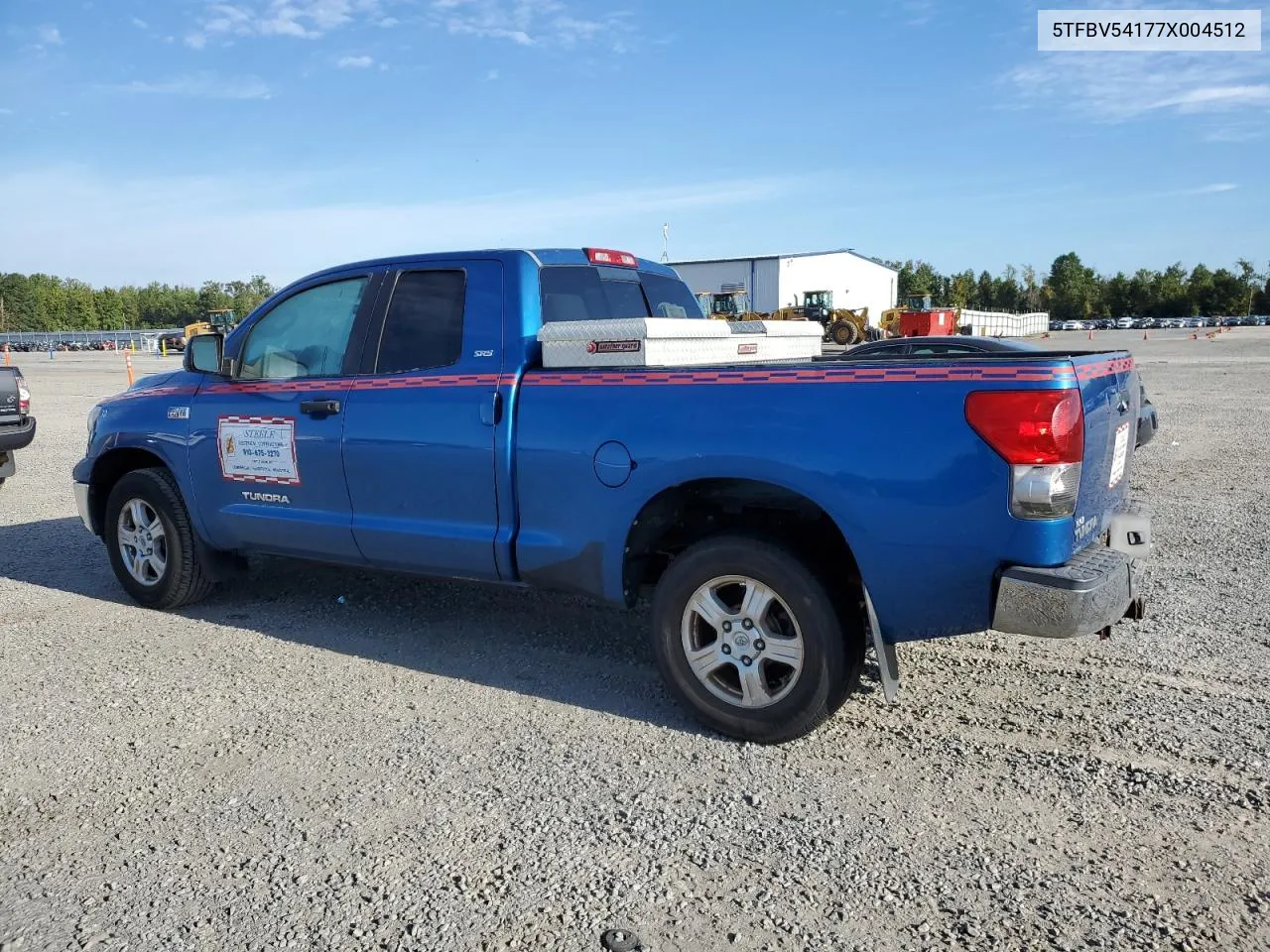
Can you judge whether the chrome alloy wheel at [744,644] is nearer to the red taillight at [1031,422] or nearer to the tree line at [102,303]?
the red taillight at [1031,422]

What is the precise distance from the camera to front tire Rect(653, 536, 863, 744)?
3.64 m

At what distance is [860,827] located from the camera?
321 centimetres

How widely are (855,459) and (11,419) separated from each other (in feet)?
31.2

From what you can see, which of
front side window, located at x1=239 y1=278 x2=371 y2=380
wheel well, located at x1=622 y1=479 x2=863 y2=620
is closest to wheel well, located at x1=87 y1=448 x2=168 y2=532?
front side window, located at x1=239 y1=278 x2=371 y2=380

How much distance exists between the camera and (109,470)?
240 inches

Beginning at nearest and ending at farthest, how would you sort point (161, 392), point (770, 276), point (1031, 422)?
point (1031, 422) → point (161, 392) → point (770, 276)

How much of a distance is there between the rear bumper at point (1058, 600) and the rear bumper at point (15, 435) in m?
9.79

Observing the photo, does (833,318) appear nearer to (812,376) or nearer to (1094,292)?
(812,376)

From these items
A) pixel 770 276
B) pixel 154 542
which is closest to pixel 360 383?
pixel 154 542

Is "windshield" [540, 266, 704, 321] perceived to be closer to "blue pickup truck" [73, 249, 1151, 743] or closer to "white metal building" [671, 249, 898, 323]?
"blue pickup truck" [73, 249, 1151, 743]

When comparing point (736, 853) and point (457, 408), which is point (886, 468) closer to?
point (736, 853)

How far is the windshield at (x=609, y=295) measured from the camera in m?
4.73

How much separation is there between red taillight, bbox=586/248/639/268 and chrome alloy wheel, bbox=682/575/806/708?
202 centimetres

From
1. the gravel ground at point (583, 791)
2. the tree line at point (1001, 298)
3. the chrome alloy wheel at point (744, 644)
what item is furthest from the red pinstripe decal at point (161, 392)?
the tree line at point (1001, 298)
